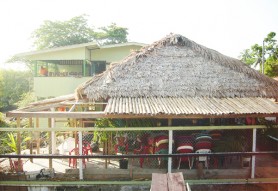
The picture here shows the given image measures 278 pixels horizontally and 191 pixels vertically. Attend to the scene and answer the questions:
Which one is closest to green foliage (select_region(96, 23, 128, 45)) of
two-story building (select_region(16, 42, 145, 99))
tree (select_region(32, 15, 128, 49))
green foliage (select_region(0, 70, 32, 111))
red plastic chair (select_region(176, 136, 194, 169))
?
tree (select_region(32, 15, 128, 49))

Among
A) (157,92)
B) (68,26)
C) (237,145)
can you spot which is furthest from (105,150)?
(68,26)

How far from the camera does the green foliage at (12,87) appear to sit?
98.9 feet

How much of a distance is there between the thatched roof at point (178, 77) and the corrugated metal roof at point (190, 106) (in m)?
0.38

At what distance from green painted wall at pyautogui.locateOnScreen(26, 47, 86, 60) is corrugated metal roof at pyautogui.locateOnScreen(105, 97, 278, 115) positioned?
9596 mm

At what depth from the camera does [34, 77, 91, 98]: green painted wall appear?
633 inches

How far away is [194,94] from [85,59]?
10347mm

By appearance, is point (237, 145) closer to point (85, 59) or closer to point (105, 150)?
point (105, 150)

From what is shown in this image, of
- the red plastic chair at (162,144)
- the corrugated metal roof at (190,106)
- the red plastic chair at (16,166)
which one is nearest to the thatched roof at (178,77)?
the corrugated metal roof at (190,106)

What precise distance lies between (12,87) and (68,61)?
18.0 m

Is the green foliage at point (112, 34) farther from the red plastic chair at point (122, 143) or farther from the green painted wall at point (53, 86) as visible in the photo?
the red plastic chair at point (122, 143)

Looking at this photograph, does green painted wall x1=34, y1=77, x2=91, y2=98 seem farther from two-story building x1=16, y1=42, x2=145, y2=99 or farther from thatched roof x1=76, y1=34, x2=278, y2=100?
thatched roof x1=76, y1=34, x2=278, y2=100

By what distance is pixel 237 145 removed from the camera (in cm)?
756

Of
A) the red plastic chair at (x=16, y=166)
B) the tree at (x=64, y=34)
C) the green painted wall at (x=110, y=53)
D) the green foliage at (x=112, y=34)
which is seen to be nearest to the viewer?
the red plastic chair at (x=16, y=166)

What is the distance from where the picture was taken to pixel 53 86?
1616cm
